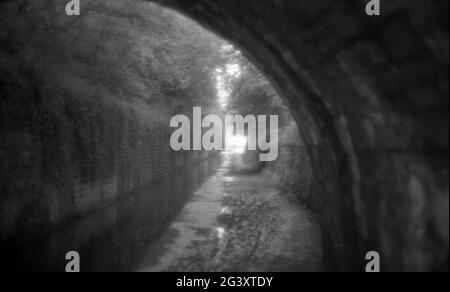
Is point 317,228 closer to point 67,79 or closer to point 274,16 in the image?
point 274,16

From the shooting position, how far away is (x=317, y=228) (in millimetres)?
7352

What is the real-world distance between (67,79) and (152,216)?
15.2 ft

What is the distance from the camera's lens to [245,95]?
14.0 metres

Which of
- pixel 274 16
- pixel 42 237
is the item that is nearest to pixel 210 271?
pixel 42 237

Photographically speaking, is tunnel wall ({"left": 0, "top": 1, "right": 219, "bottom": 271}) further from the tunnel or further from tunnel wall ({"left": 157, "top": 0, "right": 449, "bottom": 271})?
tunnel wall ({"left": 157, "top": 0, "right": 449, "bottom": 271})

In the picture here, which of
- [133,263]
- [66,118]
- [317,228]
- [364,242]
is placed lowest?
[133,263]

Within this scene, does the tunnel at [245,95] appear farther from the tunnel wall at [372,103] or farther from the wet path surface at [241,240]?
the wet path surface at [241,240]

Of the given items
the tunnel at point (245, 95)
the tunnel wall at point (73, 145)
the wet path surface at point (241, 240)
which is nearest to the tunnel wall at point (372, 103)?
the tunnel at point (245, 95)

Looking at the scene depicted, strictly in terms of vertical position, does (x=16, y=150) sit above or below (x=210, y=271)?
above

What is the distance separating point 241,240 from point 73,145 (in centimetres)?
428

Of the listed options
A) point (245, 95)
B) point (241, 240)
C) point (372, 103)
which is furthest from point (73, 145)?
point (245, 95)

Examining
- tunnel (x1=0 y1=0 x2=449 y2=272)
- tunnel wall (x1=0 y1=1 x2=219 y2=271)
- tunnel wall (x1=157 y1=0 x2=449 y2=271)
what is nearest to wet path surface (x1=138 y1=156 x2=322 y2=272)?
tunnel (x1=0 y1=0 x2=449 y2=272)

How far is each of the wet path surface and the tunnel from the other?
0.16 m

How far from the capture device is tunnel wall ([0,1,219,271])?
18.4 feet
